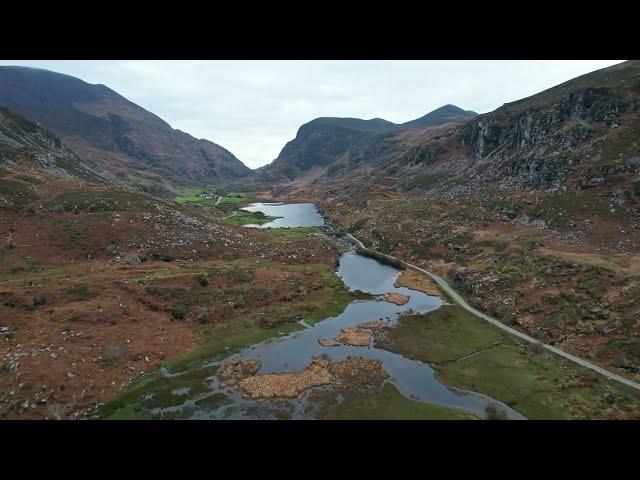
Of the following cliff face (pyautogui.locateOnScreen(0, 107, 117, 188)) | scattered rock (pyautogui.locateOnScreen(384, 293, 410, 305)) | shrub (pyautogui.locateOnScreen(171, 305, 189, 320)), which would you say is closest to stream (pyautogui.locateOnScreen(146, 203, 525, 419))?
scattered rock (pyautogui.locateOnScreen(384, 293, 410, 305))

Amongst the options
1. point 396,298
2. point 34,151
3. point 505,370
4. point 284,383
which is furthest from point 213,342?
point 34,151

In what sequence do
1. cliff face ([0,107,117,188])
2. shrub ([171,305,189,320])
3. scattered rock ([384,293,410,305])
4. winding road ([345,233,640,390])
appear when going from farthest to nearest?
cliff face ([0,107,117,188]) → scattered rock ([384,293,410,305]) → shrub ([171,305,189,320]) → winding road ([345,233,640,390])

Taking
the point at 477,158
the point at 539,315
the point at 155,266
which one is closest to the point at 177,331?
the point at 155,266

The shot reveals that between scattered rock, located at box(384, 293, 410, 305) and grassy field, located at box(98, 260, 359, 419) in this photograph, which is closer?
grassy field, located at box(98, 260, 359, 419)

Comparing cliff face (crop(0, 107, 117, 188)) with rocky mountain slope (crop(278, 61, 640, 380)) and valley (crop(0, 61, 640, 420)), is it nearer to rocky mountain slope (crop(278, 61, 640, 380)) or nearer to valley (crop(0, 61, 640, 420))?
valley (crop(0, 61, 640, 420))

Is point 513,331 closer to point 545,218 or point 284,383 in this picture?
point 284,383

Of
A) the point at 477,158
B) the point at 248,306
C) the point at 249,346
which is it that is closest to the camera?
the point at 249,346

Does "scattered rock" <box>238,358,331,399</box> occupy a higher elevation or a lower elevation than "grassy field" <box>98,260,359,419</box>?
lower

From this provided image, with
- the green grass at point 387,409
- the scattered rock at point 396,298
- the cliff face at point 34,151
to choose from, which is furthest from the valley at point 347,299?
the cliff face at point 34,151

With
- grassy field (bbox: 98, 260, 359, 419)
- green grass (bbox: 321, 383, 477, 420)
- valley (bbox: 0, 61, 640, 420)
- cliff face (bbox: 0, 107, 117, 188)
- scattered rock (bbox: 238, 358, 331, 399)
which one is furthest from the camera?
cliff face (bbox: 0, 107, 117, 188)
